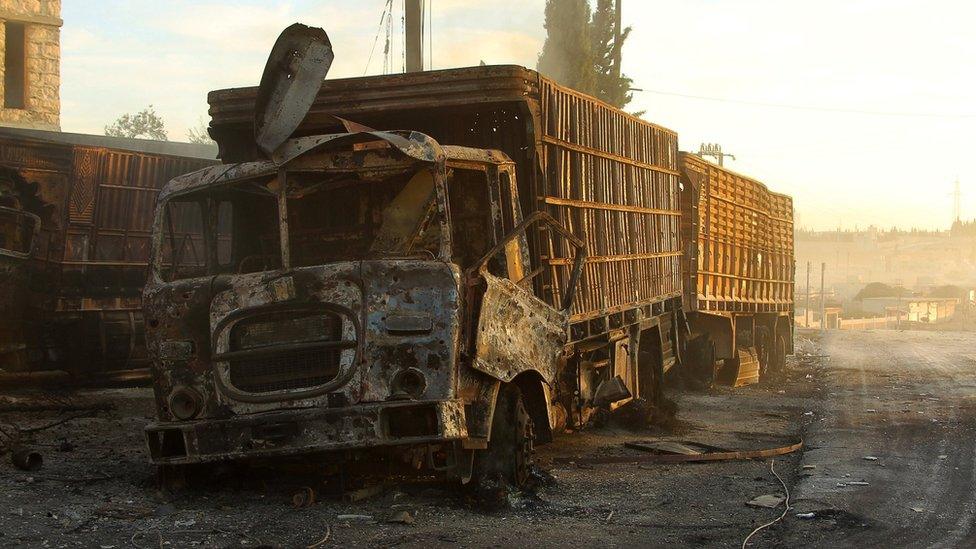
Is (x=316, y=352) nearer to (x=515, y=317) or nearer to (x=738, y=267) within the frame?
(x=515, y=317)

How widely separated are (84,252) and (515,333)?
8.53m

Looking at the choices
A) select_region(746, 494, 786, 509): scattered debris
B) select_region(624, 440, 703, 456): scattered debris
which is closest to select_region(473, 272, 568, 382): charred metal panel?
select_region(746, 494, 786, 509): scattered debris

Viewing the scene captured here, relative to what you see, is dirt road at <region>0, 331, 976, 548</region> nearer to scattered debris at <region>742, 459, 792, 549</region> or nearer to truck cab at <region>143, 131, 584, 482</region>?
scattered debris at <region>742, 459, 792, 549</region>

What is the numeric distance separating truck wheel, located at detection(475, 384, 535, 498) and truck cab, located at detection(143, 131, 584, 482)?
14mm

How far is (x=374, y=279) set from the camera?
253 inches

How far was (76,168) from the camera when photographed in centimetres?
1372

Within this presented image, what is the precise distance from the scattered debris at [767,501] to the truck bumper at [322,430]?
2.33 metres

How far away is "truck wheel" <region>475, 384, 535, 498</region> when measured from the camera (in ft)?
23.5

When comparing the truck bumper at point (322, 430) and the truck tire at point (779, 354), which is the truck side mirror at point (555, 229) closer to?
the truck bumper at point (322, 430)

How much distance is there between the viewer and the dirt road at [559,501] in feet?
20.4

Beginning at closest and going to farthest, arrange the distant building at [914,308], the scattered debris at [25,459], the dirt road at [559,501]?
the dirt road at [559,501] < the scattered debris at [25,459] < the distant building at [914,308]

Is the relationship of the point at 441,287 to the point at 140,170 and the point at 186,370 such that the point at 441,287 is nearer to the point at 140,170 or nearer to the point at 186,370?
the point at 186,370

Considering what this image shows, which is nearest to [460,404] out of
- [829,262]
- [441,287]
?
[441,287]

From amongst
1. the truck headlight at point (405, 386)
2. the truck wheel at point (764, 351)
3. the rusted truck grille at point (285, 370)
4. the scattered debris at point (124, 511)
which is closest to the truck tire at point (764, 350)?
the truck wheel at point (764, 351)
